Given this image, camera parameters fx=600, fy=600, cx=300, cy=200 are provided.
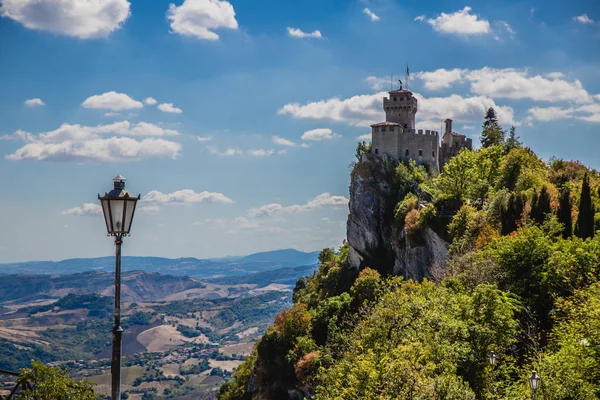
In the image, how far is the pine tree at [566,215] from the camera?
4384 centimetres


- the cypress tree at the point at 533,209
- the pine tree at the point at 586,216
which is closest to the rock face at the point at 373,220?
the cypress tree at the point at 533,209

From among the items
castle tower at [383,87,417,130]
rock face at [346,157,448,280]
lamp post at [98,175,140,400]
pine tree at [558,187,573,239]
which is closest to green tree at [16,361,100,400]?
lamp post at [98,175,140,400]

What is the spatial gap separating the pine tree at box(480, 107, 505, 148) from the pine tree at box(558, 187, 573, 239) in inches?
2116

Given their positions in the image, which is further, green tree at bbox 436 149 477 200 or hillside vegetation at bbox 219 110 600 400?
green tree at bbox 436 149 477 200

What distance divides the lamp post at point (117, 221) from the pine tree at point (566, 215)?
129 ft

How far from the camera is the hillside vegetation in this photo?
2509 centimetres

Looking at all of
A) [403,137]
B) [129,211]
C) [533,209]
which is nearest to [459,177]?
[403,137]

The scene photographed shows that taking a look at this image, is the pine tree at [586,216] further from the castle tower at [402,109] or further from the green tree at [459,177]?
the castle tower at [402,109]

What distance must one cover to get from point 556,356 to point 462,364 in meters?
5.08

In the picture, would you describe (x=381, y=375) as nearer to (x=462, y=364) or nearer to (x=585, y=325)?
(x=462, y=364)

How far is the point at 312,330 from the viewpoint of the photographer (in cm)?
6931

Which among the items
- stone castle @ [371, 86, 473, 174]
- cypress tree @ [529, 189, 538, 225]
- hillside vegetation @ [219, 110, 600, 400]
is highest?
stone castle @ [371, 86, 473, 174]

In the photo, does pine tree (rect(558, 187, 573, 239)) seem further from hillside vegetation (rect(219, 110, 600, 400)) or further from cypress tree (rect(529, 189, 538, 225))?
cypress tree (rect(529, 189, 538, 225))

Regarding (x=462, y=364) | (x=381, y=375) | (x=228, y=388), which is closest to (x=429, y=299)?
(x=462, y=364)
